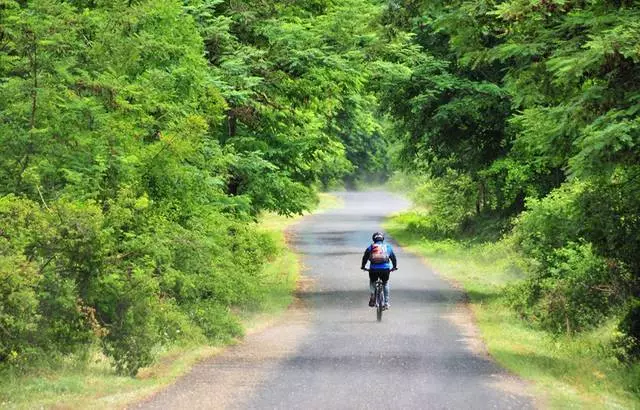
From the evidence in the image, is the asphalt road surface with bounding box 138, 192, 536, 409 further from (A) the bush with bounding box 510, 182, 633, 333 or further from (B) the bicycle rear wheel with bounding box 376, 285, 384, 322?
(A) the bush with bounding box 510, 182, 633, 333

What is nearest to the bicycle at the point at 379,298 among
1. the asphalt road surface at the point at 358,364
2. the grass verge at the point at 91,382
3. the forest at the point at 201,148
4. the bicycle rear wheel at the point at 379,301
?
the bicycle rear wheel at the point at 379,301

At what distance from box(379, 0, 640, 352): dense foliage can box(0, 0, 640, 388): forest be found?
0.14ft

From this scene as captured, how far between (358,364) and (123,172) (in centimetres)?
450

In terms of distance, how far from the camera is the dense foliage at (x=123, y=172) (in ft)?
41.0

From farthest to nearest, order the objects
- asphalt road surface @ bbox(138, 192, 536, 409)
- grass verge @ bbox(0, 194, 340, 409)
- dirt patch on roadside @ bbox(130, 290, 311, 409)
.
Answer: asphalt road surface @ bbox(138, 192, 536, 409), dirt patch on roadside @ bbox(130, 290, 311, 409), grass verge @ bbox(0, 194, 340, 409)

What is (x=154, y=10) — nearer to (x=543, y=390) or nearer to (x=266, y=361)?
(x=266, y=361)

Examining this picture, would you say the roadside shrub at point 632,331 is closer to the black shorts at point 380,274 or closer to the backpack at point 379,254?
the black shorts at point 380,274

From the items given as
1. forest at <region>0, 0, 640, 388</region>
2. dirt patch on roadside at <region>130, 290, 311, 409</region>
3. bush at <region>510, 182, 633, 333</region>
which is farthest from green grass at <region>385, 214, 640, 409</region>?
dirt patch on roadside at <region>130, 290, 311, 409</region>

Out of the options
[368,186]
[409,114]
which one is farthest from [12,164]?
[368,186]

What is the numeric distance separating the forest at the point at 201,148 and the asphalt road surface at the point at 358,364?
3.84ft

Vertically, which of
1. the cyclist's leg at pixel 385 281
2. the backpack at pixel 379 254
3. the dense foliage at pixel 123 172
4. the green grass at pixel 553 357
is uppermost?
the dense foliage at pixel 123 172

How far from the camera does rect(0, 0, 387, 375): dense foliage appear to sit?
41.0ft

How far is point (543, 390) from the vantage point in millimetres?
13211

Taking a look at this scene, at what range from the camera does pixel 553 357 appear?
16641 millimetres
